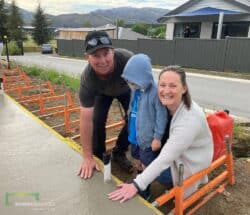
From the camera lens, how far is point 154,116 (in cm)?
265

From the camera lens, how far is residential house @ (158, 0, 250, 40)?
22531 mm

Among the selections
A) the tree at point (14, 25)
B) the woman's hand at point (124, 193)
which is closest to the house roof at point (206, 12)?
the woman's hand at point (124, 193)

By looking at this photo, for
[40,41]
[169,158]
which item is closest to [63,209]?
[169,158]

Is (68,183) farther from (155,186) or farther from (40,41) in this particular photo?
(40,41)

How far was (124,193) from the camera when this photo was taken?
2510 mm

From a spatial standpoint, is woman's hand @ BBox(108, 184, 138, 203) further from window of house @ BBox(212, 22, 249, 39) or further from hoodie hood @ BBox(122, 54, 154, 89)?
window of house @ BBox(212, 22, 249, 39)

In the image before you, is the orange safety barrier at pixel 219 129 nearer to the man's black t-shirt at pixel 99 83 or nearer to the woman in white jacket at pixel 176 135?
the woman in white jacket at pixel 176 135

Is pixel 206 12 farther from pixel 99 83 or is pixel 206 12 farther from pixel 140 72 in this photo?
pixel 140 72

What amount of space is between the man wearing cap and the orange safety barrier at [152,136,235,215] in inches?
33.3

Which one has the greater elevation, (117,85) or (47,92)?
(117,85)

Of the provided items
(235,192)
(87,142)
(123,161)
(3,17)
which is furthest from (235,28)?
(3,17)

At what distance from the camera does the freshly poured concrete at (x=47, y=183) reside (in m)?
2.45

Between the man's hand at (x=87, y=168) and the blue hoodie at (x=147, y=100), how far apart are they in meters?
0.68

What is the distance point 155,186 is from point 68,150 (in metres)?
1.08
